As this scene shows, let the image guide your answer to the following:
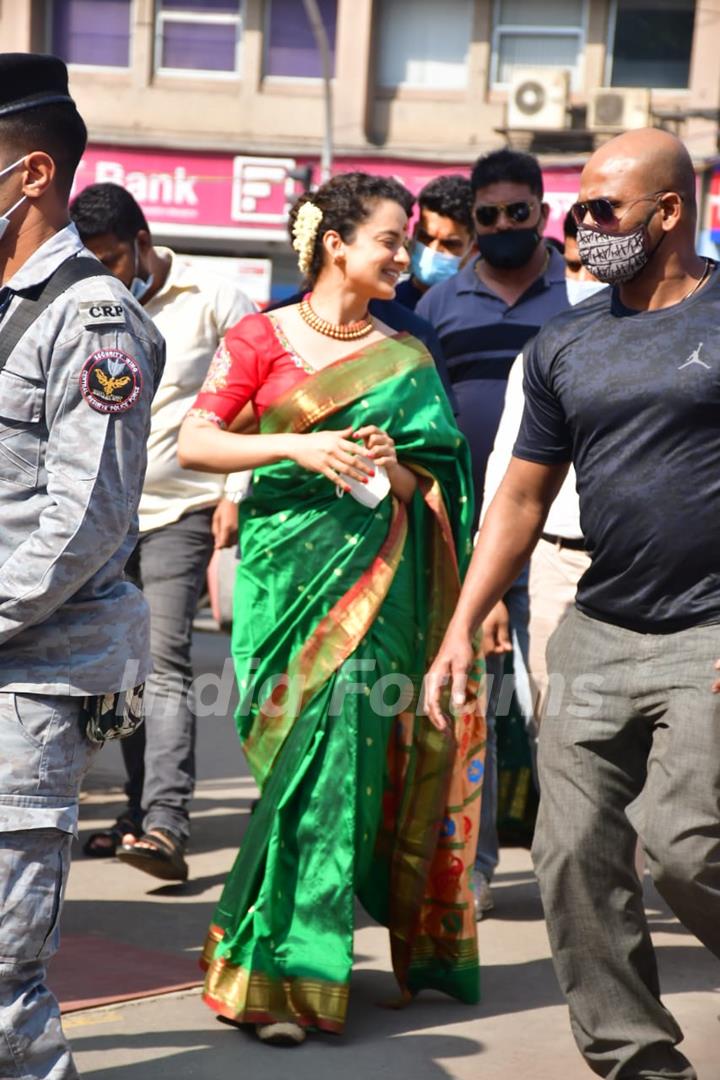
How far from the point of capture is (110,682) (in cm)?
308

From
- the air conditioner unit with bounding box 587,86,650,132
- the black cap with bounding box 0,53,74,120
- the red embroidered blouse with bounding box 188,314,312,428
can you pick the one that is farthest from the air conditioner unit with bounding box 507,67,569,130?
the black cap with bounding box 0,53,74,120

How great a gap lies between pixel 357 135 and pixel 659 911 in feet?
67.4

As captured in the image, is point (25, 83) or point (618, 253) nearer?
point (25, 83)

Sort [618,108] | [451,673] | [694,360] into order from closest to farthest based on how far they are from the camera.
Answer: [694,360]
[451,673]
[618,108]

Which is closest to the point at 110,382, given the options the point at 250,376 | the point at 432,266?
the point at 250,376

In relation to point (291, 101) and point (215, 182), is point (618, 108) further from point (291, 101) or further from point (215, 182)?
point (215, 182)

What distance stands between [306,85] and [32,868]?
23.7 metres

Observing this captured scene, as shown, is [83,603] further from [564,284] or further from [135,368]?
[564,284]

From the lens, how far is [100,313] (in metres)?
3.01

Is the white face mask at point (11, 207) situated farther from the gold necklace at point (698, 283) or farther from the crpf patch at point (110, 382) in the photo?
the gold necklace at point (698, 283)

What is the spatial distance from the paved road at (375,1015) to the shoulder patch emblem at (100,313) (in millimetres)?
1745

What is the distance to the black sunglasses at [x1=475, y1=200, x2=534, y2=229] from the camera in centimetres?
578

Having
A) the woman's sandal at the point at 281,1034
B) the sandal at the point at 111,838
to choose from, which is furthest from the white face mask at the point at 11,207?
the sandal at the point at 111,838

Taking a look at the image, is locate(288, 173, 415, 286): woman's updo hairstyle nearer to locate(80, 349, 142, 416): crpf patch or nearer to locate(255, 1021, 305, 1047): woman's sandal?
locate(80, 349, 142, 416): crpf patch
